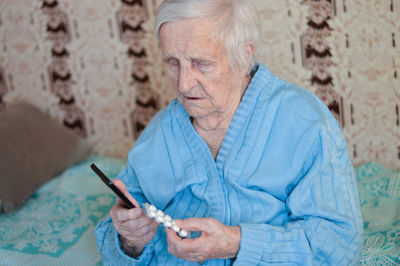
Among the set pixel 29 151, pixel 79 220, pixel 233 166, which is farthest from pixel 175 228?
pixel 29 151

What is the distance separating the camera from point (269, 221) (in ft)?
4.30

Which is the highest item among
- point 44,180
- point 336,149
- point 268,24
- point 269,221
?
point 268,24

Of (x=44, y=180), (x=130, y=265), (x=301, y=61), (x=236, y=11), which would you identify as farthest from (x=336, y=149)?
(x=44, y=180)

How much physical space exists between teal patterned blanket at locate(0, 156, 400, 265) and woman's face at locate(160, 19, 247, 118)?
0.72m

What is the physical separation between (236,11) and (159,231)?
72 cm

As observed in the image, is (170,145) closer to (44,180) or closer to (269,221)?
(269,221)

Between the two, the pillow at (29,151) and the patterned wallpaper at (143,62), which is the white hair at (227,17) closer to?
the patterned wallpaper at (143,62)

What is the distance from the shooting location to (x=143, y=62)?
93.0 inches

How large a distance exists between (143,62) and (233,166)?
121cm

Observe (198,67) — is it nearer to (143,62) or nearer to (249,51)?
(249,51)

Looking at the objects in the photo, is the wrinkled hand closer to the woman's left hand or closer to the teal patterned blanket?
the woman's left hand

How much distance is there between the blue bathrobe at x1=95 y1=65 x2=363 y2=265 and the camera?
1.20 meters

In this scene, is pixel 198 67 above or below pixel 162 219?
above

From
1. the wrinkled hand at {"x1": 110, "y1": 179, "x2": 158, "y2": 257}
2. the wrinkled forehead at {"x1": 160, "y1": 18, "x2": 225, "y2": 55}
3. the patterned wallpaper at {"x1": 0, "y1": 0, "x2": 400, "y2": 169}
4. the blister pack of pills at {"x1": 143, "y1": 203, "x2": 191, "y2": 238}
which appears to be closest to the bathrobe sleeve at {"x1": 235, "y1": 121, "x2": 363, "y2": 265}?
the blister pack of pills at {"x1": 143, "y1": 203, "x2": 191, "y2": 238}
